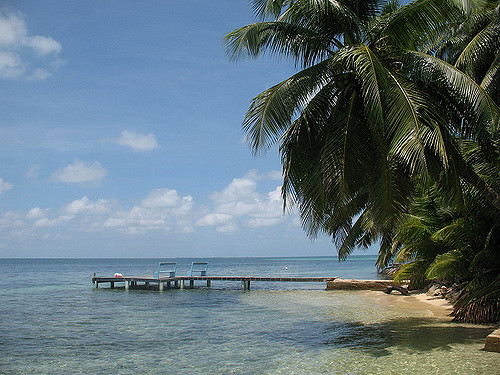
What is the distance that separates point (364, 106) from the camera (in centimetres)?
902

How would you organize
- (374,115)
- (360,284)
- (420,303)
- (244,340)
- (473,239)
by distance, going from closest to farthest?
1. (374,115)
2. (473,239)
3. (244,340)
4. (420,303)
5. (360,284)

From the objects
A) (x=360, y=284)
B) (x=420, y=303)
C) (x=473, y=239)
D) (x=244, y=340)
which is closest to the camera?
(x=473, y=239)

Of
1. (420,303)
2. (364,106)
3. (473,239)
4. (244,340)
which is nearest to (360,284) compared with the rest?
(420,303)

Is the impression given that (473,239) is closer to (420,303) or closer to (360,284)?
(420,303)

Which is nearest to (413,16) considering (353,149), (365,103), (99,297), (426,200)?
(365,103)

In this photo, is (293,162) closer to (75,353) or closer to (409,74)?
(409,74)

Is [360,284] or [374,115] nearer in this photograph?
[374,115]

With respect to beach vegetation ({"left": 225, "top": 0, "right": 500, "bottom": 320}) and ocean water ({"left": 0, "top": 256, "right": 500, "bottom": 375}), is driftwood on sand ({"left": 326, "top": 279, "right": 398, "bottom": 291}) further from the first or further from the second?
beach vegetation ({"left": 225, "top": 0, "right": 500, "bottom": 320})

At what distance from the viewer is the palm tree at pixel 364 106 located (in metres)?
8.18

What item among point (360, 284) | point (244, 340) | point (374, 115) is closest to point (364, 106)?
point (374, 115)

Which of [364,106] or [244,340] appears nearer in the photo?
[364,106]

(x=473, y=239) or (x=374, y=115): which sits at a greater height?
(x=374, y=115)

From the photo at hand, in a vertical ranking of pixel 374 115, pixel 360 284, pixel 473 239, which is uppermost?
pixel 374 115

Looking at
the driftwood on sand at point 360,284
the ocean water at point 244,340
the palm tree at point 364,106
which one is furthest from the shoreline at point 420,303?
the palm tree at point 364,106
